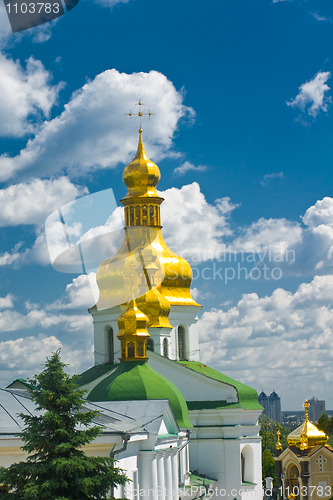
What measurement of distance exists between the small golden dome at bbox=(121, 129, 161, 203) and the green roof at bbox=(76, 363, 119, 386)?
30.9 feet

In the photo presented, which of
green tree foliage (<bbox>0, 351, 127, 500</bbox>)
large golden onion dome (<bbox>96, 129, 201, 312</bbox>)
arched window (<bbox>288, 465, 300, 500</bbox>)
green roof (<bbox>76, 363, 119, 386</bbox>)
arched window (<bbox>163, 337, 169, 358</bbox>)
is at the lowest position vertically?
arched window (<bbox>288, 465, 300, 500</bbox>)

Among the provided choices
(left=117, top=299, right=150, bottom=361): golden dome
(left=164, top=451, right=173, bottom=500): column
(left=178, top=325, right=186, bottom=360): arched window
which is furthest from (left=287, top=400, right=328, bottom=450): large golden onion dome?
(left=164, top=451, right=173, bottom=500): column

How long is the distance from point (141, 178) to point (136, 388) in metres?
16.2

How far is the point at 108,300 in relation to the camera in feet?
114

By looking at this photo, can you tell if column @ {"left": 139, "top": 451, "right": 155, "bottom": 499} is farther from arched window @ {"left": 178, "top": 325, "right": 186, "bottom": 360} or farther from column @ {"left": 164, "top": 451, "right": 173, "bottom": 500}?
arched window @ {"left": 178, "top": 325, "right": 186, "bottom": 360}

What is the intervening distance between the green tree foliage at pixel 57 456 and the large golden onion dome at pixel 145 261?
2096 centimetres

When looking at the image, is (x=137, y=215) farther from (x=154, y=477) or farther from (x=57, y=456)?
(x=57, y=456)

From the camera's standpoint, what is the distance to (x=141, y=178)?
38.0 meters

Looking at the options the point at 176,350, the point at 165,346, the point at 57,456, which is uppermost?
the point at 165,346

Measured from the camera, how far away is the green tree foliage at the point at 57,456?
11.2 metres

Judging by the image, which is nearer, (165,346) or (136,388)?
(136,388)

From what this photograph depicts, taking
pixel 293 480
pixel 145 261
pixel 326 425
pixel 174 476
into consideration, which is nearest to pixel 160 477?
pixel 174 476

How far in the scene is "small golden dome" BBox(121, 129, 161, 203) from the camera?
124ft

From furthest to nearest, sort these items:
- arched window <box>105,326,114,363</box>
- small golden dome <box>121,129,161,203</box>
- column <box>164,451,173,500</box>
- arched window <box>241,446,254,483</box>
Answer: small golden dome <box>121,129,161,203</box>, arched window <box>105,326,114,363</box>, arched window <box>241,446,254,483</box>, column <box>164,451,173,500</box>
